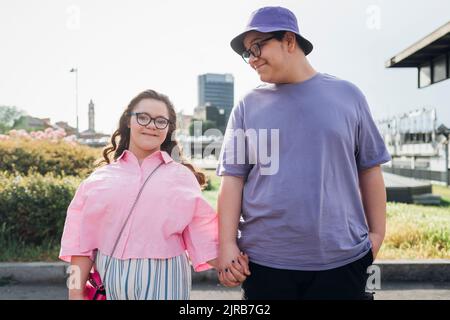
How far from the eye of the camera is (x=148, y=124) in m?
2.35

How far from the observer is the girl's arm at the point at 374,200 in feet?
7.38

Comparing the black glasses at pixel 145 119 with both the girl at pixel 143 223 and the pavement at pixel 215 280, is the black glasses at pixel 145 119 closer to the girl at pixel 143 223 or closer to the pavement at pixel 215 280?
the girl at pixel 143 223

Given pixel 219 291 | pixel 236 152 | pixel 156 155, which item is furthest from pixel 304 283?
pixel 219 291

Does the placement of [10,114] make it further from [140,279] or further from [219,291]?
[140,279]


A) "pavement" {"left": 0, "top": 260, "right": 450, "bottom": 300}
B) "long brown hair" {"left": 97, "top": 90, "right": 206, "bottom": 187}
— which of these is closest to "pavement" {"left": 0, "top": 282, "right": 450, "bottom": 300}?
"pavement" {"left": 0, "top": 260, "right": 450, "bottom": 300}

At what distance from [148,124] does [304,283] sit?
100 cm

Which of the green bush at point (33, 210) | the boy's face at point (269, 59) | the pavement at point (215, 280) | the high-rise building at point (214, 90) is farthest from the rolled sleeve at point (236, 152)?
the high-rise building at point (214, 90)

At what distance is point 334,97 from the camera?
6.86ft

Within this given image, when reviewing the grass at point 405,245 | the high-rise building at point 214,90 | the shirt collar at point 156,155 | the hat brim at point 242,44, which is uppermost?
the high-rise building at point 214,90

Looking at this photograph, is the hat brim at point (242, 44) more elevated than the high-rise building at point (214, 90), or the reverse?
the high-rise building at point (214, 90)

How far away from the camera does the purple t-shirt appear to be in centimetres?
201

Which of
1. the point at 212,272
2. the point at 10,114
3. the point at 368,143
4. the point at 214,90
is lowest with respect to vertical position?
the point at 212,272

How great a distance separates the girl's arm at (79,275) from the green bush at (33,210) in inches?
144
